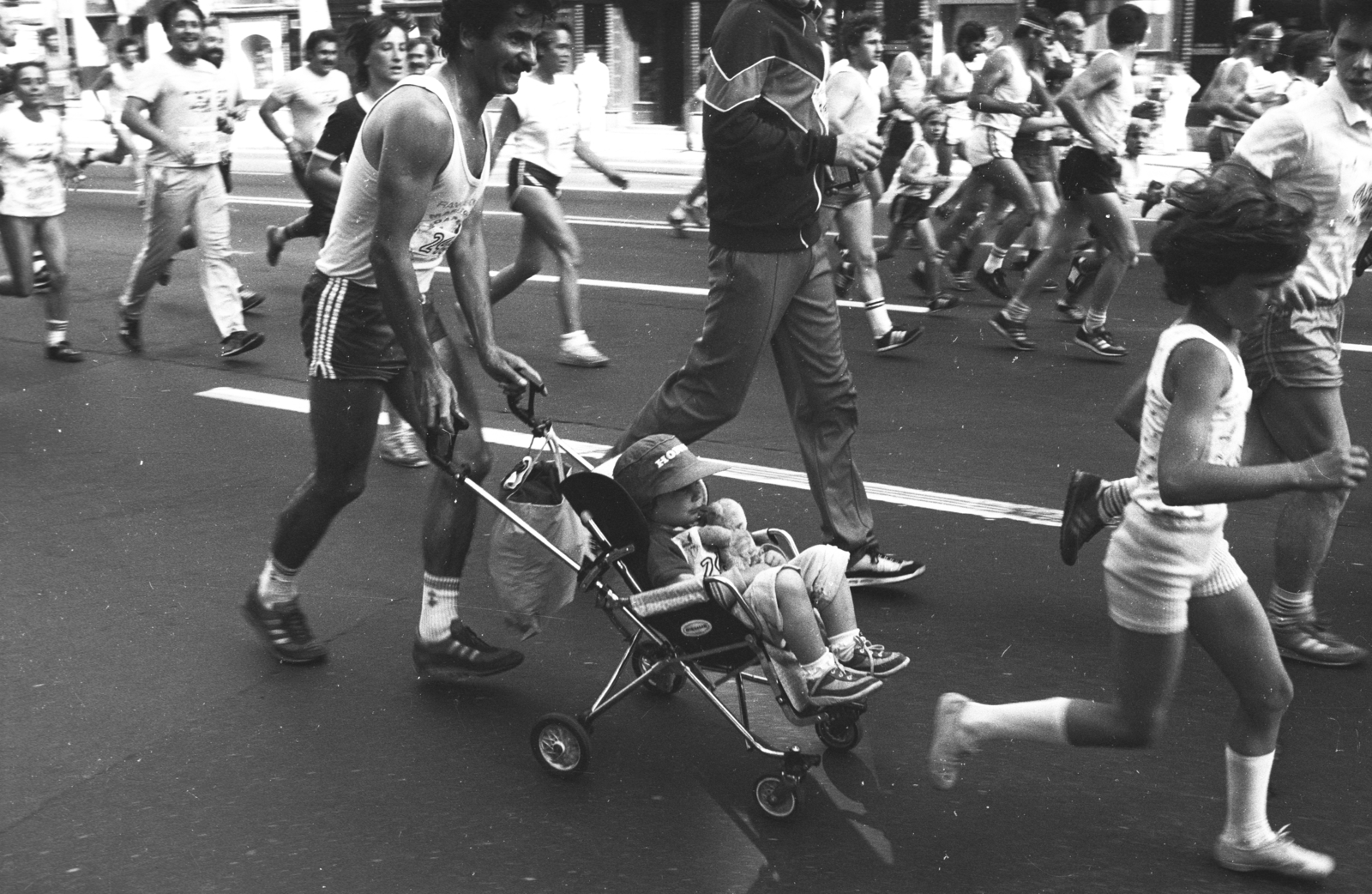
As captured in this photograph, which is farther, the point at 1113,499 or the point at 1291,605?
the point at 1291,605

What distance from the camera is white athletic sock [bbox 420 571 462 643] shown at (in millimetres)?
4719

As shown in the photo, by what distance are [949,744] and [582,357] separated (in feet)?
18.4

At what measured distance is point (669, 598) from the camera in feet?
13.0

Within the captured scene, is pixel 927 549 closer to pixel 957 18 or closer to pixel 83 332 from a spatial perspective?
pixel 83 332

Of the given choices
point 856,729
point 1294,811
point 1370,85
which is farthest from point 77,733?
point 1370,85

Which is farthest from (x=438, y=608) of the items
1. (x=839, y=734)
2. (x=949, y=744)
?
(x=949, y=744)

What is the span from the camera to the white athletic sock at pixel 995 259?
10547mm

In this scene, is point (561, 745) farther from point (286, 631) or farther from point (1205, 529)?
point (1205, 529)

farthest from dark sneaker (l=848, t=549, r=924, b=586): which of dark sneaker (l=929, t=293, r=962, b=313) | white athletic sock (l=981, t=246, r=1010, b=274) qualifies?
white athletic sock (l=981, t=246, r=1010, b=274)

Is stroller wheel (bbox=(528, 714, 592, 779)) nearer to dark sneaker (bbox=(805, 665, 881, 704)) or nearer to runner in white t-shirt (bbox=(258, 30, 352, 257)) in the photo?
dark sneaker (bbox=(805, 665, 881, 704))

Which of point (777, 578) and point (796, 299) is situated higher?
point (796, 299)

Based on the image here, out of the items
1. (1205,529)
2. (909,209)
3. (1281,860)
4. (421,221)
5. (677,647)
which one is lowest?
(1281,860)

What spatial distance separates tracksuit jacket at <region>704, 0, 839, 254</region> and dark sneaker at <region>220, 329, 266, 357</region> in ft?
14.9

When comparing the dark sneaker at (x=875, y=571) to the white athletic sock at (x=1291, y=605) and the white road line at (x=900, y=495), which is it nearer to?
the white road line at (x=900, y=495)
